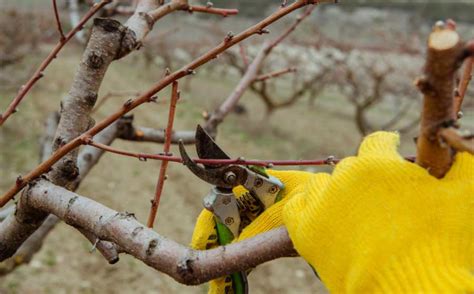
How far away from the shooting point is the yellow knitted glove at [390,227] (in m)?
0.74

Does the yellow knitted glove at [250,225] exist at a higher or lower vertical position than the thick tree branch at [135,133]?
higher

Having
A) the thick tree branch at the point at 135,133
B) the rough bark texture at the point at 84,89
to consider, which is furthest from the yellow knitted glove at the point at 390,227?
the thick tree branch at the point at 135,133

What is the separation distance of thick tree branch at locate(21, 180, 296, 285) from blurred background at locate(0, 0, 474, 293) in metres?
0.50

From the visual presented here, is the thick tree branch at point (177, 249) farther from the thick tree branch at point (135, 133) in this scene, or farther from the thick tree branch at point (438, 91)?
the thick tree branch at point (135, 133)

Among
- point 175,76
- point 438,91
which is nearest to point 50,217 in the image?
point 175,76

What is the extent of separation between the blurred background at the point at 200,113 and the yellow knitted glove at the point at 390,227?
546 millimetres

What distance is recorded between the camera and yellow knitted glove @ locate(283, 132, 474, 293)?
740 mm

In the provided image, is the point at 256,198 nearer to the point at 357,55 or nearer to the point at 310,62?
the point at 357,55

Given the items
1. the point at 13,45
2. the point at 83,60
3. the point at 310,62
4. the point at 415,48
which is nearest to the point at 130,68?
the point at 310,62

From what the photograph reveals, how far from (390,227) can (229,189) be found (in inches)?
15.6

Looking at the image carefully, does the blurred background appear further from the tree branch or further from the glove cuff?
the glove cuff

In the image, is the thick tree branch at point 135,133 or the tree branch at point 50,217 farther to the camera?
the thick tree branch at point 135,133

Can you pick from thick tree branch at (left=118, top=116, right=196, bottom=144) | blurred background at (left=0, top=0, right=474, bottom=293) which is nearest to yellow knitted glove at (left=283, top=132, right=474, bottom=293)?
blurred background at (left=0, top=0, right=474, bottom=293)

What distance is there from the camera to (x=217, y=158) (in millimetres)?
1059
